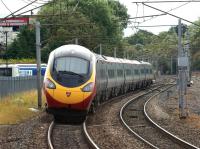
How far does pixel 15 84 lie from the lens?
39.7m

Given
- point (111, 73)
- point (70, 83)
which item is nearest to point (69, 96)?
point (70, 83)

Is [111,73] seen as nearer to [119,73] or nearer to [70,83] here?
[119,73]

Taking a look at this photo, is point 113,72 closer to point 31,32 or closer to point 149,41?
point 31,32

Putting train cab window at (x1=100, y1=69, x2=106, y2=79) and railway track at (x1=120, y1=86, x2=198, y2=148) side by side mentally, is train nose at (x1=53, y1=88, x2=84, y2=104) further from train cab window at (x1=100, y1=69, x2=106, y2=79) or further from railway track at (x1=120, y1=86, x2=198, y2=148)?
train cab window at (x1=100, y1=69, x2=106, y2=79)

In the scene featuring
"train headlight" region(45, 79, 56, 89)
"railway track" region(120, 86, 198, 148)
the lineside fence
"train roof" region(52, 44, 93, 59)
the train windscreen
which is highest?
"train roof" region(52, 44, 93, 59)

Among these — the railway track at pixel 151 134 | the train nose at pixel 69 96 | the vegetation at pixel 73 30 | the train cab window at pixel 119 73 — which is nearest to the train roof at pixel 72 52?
the train nose at pixel 69 96

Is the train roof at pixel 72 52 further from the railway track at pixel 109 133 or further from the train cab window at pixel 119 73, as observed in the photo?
the train cab window at pixel 119 73

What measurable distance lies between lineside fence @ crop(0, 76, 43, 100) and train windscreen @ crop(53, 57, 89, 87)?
14701 mm

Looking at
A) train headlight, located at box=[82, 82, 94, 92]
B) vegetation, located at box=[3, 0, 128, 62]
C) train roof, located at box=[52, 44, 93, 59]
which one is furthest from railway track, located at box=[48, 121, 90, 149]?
vegetation, located at box=[3, 0, 128, 62]

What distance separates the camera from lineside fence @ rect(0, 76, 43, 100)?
35.6m

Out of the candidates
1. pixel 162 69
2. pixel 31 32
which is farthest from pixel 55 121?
pixel 162 69

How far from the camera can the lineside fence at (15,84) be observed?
3562cm

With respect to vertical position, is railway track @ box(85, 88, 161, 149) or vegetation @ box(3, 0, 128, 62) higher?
vegetation @ box(3, 0, 128, 62)

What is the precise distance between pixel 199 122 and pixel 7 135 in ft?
29.1
